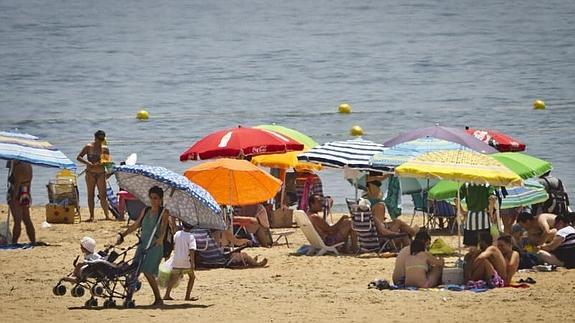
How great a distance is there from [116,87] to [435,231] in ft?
95.0

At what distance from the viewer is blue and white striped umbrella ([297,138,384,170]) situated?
16.0 metres

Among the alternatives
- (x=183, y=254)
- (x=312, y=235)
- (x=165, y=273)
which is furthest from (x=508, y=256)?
(x=165, y=273)

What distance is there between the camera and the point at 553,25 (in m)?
61.2

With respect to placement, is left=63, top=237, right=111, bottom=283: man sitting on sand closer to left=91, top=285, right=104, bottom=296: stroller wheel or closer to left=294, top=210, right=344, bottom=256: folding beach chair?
left=91, top=285, right=104, bottom=296: stroller wheel

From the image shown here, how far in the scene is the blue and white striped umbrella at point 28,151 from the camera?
619 inches

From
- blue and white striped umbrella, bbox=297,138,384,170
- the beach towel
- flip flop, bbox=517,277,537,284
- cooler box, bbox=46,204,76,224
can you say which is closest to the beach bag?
flip flop, bbox=517,277,537,284

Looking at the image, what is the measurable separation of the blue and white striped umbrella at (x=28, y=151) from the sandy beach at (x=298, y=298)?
46.1 inches

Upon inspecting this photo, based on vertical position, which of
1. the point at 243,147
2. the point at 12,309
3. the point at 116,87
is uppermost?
the point at 116,87

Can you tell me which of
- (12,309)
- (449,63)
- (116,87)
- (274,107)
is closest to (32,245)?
(12,309)

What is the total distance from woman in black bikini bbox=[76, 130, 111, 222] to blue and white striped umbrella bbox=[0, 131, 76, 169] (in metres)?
2.46

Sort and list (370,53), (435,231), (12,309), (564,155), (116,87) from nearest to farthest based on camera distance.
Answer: (12,309), (435,231), (564,155), (116,87), (370,53)

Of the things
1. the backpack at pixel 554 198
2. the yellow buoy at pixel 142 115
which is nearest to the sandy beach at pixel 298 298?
the backpack at pixel 554 198

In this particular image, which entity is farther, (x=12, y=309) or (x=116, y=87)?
(x=116, y=87)

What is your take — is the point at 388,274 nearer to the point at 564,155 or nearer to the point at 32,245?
the point at 32,245
